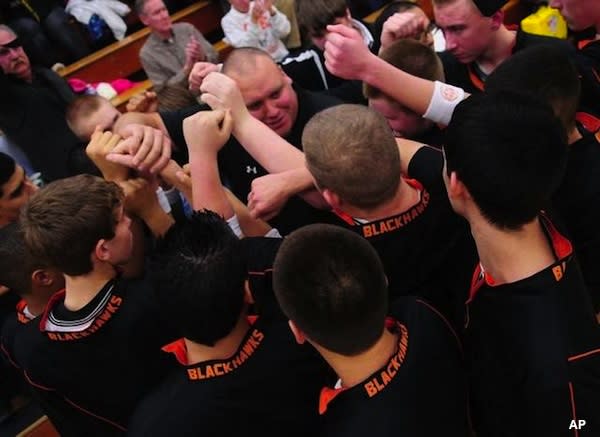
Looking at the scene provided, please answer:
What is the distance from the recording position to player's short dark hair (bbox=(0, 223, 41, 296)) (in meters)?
1.68

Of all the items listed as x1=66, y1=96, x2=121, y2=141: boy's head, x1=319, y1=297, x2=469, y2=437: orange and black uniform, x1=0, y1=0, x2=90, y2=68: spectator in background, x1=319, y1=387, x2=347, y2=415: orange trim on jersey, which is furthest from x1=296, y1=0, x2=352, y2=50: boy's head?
x1=0, y1=0, x2=90, y2=68: spectator in background

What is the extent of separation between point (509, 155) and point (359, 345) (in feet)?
1.67

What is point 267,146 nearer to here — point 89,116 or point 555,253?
point 555,253

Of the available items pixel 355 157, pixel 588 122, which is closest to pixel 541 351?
pixel 355 157

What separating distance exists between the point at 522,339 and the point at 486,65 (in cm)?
140

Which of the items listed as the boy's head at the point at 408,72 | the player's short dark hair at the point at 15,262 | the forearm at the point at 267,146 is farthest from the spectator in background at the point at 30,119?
the boy's head at the point at 408,72

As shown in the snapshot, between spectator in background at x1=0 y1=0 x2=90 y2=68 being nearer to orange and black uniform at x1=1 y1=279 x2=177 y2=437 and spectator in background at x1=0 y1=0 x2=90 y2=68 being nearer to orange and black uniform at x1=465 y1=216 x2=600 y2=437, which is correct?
orange and black uniform at x1=1 y1=279 x2=177 y2=437

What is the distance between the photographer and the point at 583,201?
4.67ft

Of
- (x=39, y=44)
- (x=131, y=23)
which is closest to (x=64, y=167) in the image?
(x=39, y=44)

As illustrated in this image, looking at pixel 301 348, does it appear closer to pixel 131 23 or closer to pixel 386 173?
pixel 386 173

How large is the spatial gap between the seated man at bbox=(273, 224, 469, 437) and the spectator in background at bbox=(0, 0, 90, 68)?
4491 millimetres

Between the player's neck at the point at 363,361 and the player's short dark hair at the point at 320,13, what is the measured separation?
2.05m

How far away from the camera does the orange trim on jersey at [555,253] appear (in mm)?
1078

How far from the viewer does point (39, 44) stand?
4516 mm
